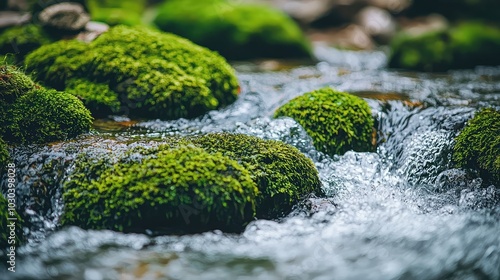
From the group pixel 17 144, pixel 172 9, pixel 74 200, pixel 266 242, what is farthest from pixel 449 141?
pixel 172 9

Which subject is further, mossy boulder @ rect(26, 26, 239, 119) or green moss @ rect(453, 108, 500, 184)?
mossy boulder @ rect(26, 26, 239, 119)

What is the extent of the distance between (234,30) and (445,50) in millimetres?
5251

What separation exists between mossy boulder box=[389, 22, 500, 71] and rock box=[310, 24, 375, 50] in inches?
134

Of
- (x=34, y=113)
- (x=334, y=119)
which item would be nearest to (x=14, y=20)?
(x=34, y=113)

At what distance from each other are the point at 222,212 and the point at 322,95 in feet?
8.87

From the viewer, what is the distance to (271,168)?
4309mm

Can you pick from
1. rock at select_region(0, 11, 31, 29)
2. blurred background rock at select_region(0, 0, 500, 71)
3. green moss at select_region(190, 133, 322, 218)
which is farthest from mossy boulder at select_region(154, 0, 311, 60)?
green moss at select_region(190, 133, 322, 218)

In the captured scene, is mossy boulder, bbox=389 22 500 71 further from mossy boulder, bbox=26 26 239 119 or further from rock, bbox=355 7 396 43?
mossy boulder, bbox=26 26 239 119

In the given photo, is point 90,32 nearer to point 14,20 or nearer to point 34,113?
point 14,20

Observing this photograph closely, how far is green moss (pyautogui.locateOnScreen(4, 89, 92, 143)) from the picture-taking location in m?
4.43

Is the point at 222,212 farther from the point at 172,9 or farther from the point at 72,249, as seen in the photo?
the point at 172,9

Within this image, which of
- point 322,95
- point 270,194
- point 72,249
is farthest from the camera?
point 322,95

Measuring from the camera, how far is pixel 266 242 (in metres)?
3.68

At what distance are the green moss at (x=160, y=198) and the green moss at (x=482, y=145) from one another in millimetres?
2692
